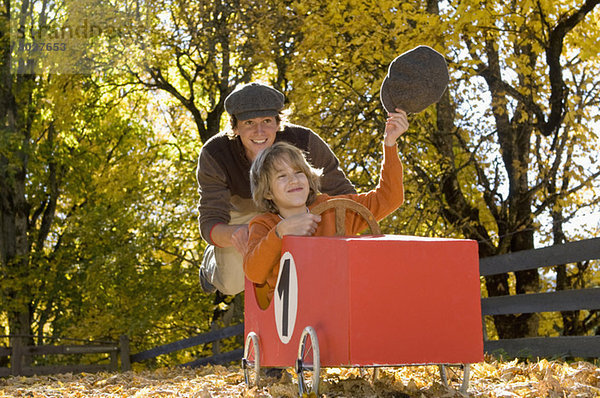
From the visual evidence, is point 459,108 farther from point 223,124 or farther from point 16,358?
point 223,124

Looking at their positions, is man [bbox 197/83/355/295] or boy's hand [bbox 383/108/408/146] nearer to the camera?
boy's hand [bbox 383/108/408/146]

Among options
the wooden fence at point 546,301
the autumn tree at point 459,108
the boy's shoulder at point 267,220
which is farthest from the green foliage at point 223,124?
the boy's shoulder at point 267,220

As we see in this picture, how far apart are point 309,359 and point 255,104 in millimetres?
1731

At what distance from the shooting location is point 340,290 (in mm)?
2883

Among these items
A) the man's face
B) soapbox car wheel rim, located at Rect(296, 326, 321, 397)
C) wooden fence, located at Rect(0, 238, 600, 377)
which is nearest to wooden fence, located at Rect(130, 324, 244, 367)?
wooden fence, located at Rect(0, 238, 600, 377)

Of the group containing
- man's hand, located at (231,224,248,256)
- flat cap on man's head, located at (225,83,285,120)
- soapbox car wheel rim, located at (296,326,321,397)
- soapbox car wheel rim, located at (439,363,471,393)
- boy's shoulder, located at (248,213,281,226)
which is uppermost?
flat cap on man's head, located at (225,83,285,120)

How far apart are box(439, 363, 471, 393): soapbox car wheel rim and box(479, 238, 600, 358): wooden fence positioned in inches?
77.6

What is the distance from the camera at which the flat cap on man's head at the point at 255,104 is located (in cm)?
438

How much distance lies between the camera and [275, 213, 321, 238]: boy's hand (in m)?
3.20

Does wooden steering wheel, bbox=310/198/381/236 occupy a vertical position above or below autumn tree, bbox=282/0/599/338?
below

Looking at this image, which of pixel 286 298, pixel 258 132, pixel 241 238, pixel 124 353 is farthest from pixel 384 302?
pixel 124 353

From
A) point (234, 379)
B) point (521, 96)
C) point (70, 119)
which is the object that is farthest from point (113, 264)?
point (234, 379)

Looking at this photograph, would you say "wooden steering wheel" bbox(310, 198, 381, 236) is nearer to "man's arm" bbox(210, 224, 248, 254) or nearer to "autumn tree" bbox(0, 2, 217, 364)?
"man's arm" bbox(210, 224, 248, 254)

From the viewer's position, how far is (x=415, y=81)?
363 centimetres
